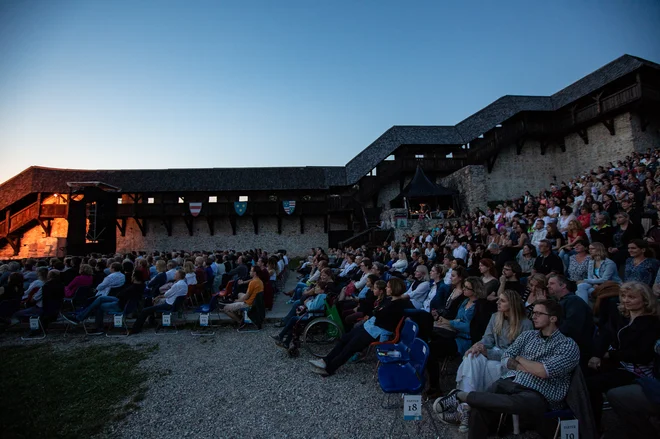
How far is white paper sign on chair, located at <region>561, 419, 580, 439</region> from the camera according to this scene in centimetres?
219

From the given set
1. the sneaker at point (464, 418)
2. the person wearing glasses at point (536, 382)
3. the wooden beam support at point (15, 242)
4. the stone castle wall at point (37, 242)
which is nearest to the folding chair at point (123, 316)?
the sneaker at point (464, 418)

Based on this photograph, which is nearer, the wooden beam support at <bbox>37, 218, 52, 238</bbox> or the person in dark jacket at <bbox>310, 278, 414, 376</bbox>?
the person in dark jacket at <bbox>310, 278, 414, 376</bbox>

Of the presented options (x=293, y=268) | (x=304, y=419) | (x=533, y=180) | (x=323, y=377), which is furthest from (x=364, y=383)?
(x=533, y=180)

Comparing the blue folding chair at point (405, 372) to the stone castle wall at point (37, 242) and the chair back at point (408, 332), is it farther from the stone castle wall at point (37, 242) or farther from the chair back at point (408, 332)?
the stone castle wall at point (37, 242)

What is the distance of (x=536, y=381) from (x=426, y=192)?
16.1m

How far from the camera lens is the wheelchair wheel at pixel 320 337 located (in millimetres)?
4766

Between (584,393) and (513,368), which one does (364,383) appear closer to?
(513,368)

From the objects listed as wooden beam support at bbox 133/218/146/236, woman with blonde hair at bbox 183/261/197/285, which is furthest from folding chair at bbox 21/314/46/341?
wooden beam support at bbox 133/218/146/236

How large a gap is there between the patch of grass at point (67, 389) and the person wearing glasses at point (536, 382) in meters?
3.30

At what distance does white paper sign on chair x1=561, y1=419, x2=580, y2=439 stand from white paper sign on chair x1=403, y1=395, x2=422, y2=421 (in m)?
0.97

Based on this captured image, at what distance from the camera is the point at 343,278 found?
9055mm

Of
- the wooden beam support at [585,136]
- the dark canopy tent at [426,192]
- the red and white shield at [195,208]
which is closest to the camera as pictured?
the dark canopy tent at [426,192]

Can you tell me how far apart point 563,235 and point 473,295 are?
14.9 ft

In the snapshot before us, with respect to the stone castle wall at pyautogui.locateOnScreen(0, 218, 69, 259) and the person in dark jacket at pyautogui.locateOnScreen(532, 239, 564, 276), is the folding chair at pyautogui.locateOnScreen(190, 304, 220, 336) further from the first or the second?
the stone castle wall at pyautogui.locateOnScreen(0, 218, 69, 259)
